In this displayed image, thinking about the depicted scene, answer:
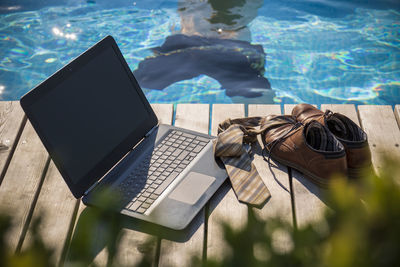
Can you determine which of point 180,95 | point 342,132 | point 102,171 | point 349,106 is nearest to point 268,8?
point 180,95

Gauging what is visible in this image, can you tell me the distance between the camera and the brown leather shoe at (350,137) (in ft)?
4.74

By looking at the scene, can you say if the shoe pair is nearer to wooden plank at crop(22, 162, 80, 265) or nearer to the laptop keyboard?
the laptop keyboard

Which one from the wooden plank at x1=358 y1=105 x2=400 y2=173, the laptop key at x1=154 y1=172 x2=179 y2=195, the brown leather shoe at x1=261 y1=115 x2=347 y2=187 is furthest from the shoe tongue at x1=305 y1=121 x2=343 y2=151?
the laptop key at x1=154 y1=172 x2=179 y2=195

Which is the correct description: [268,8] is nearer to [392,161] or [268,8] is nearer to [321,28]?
[321,28]

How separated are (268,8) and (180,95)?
1901mm

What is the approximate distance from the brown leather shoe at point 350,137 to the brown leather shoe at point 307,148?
0.17 feet

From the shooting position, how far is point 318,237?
1.12ft

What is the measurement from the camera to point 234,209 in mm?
1368

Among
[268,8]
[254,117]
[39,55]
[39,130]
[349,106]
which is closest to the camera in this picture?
[39,130]

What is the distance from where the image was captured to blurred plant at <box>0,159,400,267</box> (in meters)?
0.29

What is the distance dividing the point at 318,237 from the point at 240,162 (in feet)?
3.91

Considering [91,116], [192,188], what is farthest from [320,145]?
[91,116]

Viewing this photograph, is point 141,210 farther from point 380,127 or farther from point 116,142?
point 380,127

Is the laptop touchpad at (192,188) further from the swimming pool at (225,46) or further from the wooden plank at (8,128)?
the swimming pool at (225,46)
